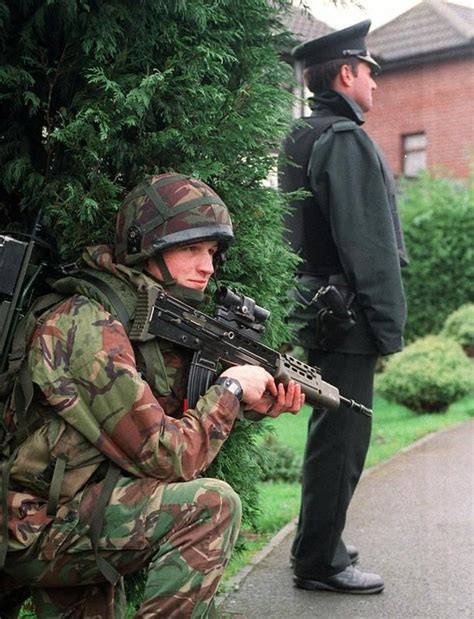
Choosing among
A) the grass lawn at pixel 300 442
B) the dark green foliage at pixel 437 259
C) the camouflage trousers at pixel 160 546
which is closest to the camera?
the camouflage trousers at pixel 160 546

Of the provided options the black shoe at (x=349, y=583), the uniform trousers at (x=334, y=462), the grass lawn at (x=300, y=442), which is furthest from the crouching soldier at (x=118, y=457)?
the black shoe at (x=349, y=583)

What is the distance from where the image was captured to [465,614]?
4691 mm

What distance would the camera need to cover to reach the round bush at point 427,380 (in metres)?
12.0

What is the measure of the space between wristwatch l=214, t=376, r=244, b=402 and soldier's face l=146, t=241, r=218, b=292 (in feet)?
1.07

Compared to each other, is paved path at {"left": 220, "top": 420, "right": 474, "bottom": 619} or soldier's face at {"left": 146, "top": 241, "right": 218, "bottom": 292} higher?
soldier's face at {"left": 146, "top": 241, "right": 218, "bottom": 292}

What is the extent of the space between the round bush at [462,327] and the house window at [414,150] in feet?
51.6

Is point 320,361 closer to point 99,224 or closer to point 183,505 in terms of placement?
point 99,224

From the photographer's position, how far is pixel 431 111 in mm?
30766

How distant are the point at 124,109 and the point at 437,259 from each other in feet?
47.1

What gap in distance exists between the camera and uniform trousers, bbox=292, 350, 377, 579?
4879mm

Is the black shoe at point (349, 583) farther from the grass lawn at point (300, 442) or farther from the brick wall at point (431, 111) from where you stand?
the brick wall at point (431, 111)

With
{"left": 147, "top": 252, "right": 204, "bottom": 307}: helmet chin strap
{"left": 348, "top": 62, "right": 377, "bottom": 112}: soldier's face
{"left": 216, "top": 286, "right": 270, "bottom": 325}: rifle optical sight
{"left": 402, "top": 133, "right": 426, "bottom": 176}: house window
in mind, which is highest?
{"left": 402, "top": 133, "right": 426, "bottom": 176}: house window

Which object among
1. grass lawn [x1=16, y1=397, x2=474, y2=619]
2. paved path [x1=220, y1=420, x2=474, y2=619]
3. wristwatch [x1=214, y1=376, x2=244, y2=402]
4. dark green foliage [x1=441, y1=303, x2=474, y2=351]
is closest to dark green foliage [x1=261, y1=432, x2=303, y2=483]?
grass lawn [x1=16, y1=397, x2=474, y2=619]

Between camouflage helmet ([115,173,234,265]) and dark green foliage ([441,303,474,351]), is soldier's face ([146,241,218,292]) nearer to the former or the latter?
camouflage helmet ([115,173,234,265])
